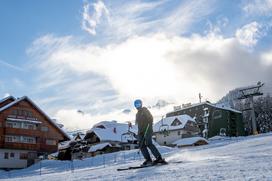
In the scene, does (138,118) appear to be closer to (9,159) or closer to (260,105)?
(9,159)

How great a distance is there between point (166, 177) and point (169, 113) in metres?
97.6

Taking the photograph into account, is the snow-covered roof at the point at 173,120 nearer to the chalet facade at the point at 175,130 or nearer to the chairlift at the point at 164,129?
the chalet facade at the point at 175,130

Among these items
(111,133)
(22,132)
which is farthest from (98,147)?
(22,132)

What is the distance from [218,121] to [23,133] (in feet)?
153

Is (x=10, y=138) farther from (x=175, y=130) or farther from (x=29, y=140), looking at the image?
(x=175, y=130)

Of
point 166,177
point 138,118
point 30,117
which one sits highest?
point 30,117

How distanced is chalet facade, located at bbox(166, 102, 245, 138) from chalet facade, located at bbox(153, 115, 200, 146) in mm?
4622

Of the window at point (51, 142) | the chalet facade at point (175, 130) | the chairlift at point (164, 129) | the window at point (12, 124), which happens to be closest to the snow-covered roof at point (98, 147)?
the window at point (51, 142)

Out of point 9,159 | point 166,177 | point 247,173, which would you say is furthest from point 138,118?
point 9,159

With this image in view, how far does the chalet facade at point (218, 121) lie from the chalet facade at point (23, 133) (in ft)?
130

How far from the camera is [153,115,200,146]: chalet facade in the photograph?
268 feet

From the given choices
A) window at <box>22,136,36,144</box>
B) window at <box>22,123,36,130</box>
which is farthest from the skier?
window at <box>22,123,36,130</box>

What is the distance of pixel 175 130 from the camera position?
82.8 meters

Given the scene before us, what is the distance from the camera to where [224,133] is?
8762cm
